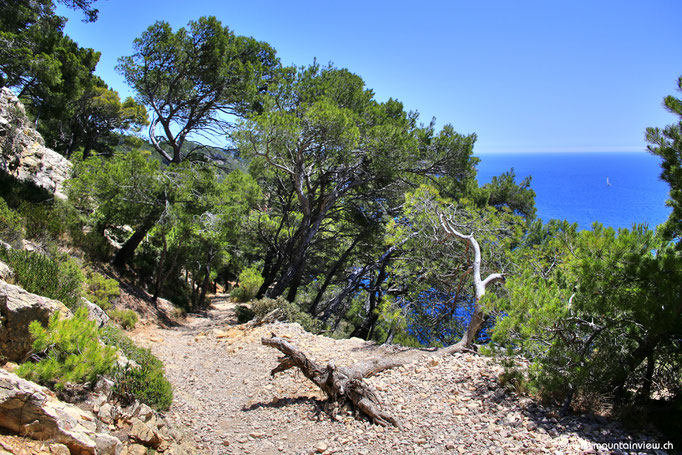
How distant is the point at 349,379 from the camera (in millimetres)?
5695

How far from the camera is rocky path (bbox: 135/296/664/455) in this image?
13.6ft

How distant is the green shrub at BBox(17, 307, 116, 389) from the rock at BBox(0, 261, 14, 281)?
4.98 feet

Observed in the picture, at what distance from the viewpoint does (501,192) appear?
1520 cm

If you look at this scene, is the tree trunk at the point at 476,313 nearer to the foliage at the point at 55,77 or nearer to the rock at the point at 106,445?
the rock at the point at 106,445

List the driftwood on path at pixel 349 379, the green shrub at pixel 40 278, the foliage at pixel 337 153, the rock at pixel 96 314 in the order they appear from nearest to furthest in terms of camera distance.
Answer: the driftwood on path at pixel 349 379 < the green shrub at pixel 40 278 < the rock at pixel 96 314 < the foliage at pixel 337 153

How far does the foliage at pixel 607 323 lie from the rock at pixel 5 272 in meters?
6.67

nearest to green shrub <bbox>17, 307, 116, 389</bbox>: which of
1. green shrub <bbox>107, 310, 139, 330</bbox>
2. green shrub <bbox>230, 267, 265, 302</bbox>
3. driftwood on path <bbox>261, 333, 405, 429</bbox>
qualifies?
driftwood on path <bbox>261, 333, 405, 429</bbox>

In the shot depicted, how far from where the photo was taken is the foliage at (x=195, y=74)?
13.7 meters

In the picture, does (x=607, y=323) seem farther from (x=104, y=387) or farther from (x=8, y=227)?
(x=8, y=227)

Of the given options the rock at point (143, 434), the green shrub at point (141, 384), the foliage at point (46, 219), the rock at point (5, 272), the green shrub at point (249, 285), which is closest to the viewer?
the rock at point (143, 434)

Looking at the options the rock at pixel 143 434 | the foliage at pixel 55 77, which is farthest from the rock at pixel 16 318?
the foliage at pixel 55 77

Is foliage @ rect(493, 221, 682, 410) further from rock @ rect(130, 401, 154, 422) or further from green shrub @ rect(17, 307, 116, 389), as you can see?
green shrub @ rect(17, 307, 116, 389)

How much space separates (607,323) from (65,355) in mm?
6030

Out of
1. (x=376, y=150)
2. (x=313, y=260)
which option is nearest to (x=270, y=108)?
(x=376, y=150)
